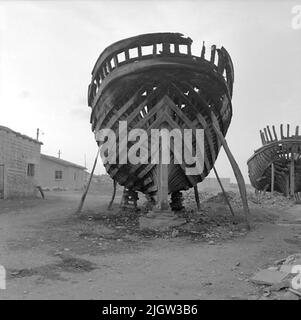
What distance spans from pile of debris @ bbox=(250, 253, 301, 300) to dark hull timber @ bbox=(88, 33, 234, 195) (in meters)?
4.21

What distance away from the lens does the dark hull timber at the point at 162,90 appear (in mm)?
7746

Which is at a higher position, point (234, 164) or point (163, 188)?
point (234, 164)

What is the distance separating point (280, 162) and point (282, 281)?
17030 mm

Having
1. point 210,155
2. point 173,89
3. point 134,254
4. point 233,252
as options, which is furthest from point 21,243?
point 210,155

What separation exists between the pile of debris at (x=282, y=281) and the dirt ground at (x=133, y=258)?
0.11 metres

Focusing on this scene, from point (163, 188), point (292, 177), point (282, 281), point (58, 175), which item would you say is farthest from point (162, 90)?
point (58, 175)

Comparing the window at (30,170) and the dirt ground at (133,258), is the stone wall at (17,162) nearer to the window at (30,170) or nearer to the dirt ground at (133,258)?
the window at (30,170)

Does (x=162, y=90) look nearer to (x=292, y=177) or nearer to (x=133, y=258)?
(x=133, y=258)

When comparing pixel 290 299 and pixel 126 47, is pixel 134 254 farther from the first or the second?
pixel 126 47

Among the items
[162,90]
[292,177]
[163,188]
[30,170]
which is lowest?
[163,188]

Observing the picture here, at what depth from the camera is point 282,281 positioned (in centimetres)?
389

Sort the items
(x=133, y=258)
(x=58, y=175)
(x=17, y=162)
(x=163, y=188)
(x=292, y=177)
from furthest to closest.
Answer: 1. (x=58, y=175)
2. (x=292, y=177)
3. (x=17, y=162)
4. (x=163, y=188)
5. (x=133, y=258)

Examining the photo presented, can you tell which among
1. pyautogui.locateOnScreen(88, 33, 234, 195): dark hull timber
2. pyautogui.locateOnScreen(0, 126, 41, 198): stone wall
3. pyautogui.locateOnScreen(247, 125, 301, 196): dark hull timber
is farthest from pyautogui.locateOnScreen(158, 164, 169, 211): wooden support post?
pyautogui.locateOnScreen(247, 125, 301, 196): dark hull timber

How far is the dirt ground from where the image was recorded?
387 centimetres
